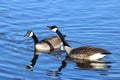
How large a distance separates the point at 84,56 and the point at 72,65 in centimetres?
107

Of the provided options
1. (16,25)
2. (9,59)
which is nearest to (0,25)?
(16,25)

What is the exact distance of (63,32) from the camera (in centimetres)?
2116

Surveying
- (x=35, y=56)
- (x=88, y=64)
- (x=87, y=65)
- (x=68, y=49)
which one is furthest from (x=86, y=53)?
(x=35, y=56)

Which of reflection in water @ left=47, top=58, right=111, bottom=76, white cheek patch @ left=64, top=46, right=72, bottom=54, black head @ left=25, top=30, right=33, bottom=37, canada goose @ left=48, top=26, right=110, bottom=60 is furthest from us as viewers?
black head @ left=25, top=30, right=33, bottom=37

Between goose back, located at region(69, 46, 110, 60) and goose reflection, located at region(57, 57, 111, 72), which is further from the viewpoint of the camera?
goose back, located at region(69, 46, 110, 60)

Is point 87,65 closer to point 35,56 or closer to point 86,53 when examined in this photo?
point 86,53

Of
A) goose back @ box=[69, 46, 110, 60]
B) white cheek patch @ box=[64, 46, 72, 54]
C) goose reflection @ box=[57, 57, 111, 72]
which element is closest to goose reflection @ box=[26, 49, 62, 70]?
white cheek patch @ box=[64, 46, 72, 54]

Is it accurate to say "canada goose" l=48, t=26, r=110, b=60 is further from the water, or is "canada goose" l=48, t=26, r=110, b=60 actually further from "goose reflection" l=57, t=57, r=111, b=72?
the water

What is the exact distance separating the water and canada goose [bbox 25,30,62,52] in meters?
0.37

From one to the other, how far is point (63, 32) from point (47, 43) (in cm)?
138

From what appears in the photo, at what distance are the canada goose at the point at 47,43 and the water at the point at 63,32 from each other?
0.37 metres

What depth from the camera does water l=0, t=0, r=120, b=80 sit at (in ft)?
54.3

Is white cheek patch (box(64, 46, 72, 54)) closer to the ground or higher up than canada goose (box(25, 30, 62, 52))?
closer to the ground

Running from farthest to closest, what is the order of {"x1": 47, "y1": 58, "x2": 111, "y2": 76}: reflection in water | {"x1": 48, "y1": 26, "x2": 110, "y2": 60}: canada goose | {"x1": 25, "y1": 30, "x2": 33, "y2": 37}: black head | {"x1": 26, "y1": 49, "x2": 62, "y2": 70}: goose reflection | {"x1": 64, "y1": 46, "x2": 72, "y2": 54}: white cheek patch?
{"x1": 25, "y1": 30, "x2": 33, "y2": 37}: black head → {"x1": 64, "y1": 46, "x2": 72, "y2": 54}: white cheek patch → {"x1": 48, "y1": 26, "x2": 110, "y2": 60}: canada goose → {"x1": 26, "y1": 49, "x2": 62, "y2": 70}: goose reflection → {"x1": 47, "y1": 58, "x2": 111, "y2": 76}: reflection in water
